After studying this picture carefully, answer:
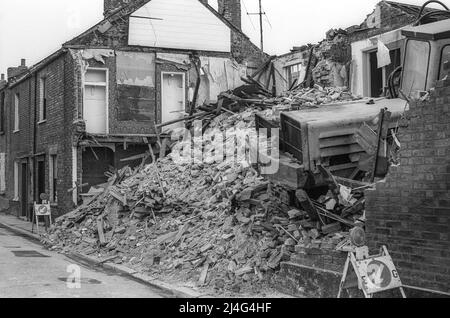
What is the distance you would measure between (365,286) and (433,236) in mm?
1240

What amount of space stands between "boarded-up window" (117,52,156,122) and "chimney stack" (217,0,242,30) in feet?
15.9

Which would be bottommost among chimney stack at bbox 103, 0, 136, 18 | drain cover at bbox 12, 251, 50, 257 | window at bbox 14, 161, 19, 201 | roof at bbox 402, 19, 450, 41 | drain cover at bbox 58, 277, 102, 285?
drain cover at bbox 12, 251, 50, 257

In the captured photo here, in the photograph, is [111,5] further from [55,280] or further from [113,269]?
[55,280]

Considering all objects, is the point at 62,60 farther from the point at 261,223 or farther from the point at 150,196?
the point at 261,223

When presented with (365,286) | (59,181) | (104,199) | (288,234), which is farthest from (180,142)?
(365,286)

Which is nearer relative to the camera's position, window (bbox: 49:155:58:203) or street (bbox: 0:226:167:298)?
street (bbox: 0:226:167:298)

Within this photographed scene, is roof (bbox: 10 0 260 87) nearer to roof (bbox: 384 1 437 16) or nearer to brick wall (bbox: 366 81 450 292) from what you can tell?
roof (bbox: 384 1 437 16)

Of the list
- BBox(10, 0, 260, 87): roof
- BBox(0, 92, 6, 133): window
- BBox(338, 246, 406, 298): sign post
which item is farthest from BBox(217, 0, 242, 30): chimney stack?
BBox(338, 246, 406, 298): sign post

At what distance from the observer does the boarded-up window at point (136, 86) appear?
18.5 m

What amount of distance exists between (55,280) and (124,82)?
10100mm

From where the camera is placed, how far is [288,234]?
8.62 meters

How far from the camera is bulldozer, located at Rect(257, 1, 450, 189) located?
7582 millimetres

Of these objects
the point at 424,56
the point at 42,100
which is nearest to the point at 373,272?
the point at 424,56

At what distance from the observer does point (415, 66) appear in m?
7.71
